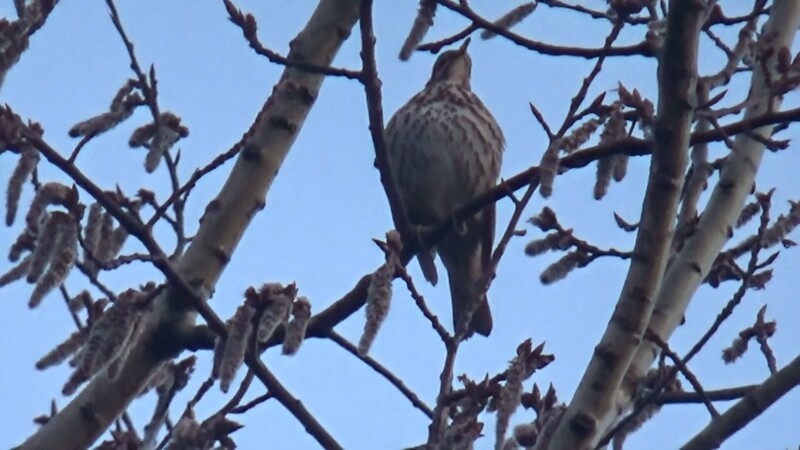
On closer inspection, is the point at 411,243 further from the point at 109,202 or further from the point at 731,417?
the point at 731,417

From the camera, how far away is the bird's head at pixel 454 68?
6.62m

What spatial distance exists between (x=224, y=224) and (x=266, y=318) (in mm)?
939

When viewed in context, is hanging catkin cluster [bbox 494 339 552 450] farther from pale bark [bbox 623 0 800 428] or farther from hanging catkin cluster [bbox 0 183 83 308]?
hanging catkin cluster [bbox 0 183 83 308]

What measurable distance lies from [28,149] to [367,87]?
0.78m

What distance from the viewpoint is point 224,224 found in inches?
143

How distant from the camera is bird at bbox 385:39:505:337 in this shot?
5.95 meters

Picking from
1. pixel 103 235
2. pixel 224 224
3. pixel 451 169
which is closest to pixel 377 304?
pixel 103 235

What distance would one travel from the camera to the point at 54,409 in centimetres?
353

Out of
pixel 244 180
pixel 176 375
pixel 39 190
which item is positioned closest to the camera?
pixel 39 190

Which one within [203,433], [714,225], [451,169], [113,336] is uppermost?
[451,169]

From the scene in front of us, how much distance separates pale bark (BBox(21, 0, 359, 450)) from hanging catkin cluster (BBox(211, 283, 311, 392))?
572 millimetres

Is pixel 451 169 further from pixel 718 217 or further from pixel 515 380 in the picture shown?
pixel 515 380

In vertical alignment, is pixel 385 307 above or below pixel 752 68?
below

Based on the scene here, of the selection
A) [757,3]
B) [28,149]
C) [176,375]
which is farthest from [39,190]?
[757,3]
